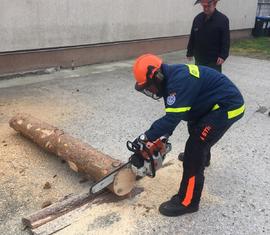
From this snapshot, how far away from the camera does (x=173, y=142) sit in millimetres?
5461

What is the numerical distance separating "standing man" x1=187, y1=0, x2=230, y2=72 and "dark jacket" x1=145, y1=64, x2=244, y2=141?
1.88 metres

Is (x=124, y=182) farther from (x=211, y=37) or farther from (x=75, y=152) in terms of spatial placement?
(x=211, y=37)

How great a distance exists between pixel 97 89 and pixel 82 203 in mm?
4336


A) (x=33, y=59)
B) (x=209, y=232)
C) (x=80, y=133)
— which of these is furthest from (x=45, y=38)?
(x=209, y=232)

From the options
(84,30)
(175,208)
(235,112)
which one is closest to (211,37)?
(235,112)

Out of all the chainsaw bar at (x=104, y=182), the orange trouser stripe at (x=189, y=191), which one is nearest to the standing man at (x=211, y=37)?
the orange trouser stripe at (x=189, y=191)

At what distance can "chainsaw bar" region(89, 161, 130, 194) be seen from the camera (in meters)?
3.63

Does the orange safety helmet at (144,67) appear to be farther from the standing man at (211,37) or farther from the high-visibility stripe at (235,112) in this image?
the standing man at (211,37)

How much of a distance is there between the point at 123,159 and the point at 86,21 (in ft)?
18.1

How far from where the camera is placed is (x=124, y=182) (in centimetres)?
379

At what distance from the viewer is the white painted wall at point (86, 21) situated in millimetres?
7914

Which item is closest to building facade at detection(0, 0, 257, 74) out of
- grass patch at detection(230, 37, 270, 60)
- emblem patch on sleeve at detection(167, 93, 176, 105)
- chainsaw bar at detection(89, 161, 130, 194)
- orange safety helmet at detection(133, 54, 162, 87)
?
grass patch at detection(230, 37, 270, 60)

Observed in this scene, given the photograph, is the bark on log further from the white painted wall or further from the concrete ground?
the white painted wall

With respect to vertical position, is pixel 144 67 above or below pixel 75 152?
above
